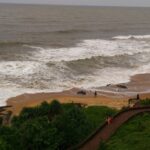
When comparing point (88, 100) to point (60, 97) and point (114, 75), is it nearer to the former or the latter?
point (60, 97)

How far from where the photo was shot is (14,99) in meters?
34.0

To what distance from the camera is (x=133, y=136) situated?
63.0 feet

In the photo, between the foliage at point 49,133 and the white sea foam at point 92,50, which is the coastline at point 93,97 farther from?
the white sea foam at point 92,50

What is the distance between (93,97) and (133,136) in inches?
651

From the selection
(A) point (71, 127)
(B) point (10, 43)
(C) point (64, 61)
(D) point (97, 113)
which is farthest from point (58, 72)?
(A) point (71, 127)

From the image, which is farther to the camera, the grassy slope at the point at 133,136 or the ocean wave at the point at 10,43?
the ocean wave at the point at 10,43

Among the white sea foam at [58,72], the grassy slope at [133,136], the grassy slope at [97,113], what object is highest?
the white sea foam at [58,72]

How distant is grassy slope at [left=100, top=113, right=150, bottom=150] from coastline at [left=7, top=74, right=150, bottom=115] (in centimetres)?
994

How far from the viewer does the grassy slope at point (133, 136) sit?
58.7 feet

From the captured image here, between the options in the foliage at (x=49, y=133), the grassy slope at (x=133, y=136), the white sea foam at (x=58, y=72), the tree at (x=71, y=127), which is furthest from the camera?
the white sea foam at (x=58, y=72)

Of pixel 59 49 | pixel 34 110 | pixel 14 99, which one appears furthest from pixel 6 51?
pixel 34 110

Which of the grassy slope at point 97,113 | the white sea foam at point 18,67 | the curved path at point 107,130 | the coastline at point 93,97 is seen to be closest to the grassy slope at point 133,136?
the curved path at point 107,130

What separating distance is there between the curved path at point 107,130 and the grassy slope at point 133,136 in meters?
0.32

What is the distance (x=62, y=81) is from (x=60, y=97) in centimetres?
639
